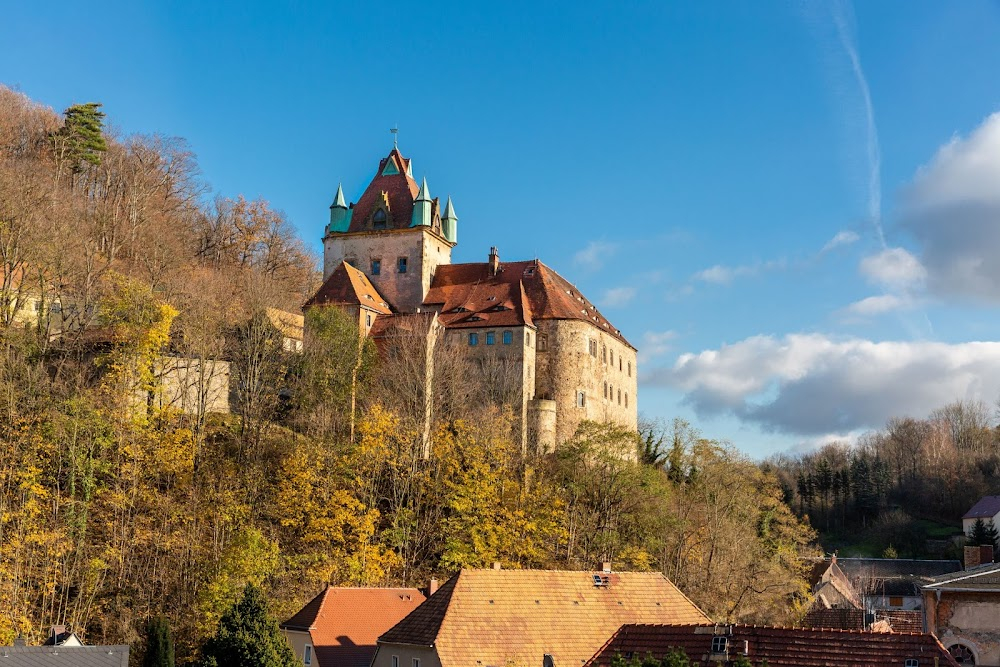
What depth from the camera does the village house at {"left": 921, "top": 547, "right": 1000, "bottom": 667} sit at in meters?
21.9

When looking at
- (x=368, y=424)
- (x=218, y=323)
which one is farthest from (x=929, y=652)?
(x=218, y=323)

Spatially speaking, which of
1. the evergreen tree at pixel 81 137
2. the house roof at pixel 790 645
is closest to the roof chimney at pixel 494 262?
the evergreen tree at pixel 81 137

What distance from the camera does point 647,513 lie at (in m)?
49.7

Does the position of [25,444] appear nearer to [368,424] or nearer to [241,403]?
[241,403]

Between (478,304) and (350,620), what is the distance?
3097cm

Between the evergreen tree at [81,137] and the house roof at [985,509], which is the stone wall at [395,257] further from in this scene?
the house roof at [985,509]

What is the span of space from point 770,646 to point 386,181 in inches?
2012

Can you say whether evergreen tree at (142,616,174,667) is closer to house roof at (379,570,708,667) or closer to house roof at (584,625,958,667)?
house roof at (379,570,708,667)

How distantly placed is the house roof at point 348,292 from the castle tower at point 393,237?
149 centimetres

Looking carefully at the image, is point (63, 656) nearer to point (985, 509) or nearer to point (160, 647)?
point (160, 647)

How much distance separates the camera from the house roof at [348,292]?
60.3 m

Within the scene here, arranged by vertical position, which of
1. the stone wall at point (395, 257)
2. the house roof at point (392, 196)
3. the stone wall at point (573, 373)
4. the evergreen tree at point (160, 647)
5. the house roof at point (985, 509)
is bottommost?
the evergreen tree at point (160, 647)

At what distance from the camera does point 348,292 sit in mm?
60719

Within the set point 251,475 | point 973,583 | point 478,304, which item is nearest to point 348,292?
point 478,304
